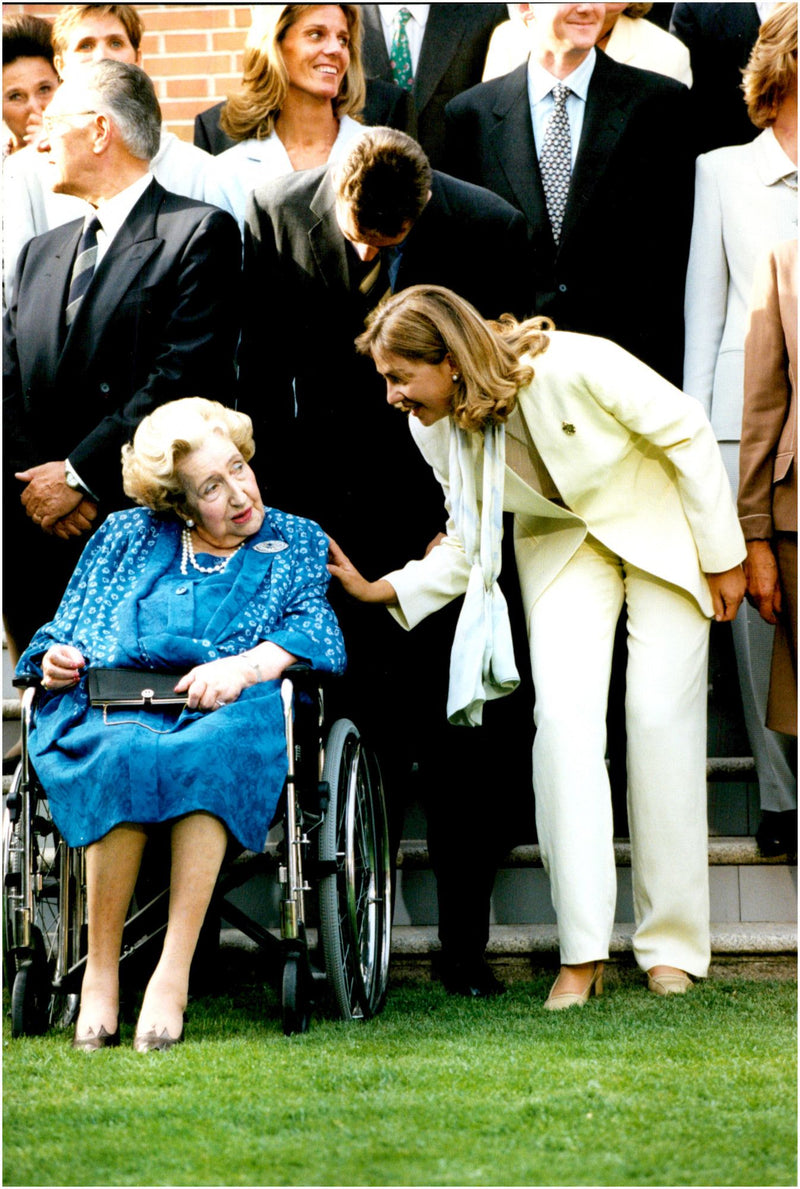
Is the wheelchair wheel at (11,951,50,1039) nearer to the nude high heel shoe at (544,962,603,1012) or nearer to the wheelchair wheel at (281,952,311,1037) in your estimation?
the wheelchair wheel at (281,952,311,1037)

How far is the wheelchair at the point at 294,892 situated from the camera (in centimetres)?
309

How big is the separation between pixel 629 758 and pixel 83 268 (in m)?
1.77

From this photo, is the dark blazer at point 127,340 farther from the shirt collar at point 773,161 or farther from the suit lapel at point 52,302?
the shirt collar at point 773,161

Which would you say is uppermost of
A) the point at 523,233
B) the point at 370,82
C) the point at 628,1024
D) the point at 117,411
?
the point at 370,82

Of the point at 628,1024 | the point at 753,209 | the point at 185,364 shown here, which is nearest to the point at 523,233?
the point at 753,209

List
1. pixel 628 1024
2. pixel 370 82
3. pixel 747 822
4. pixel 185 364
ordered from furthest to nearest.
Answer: pixel 370 82, pixel 747 822, pixel 185 364, pixel 628 1024

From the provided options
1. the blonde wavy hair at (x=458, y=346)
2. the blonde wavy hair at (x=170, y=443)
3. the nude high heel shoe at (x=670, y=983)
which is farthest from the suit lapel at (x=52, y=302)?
the nude high heel shoe at (x=670, y=983)

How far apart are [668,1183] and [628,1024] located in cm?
91

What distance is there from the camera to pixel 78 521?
12.5ft

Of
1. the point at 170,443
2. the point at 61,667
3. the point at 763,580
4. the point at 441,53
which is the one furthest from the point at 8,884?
the point at 441,53

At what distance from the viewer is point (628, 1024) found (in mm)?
3121

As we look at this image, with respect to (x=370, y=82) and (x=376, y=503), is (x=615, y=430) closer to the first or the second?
(x=376, y=503)

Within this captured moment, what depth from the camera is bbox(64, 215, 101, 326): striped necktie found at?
386cm

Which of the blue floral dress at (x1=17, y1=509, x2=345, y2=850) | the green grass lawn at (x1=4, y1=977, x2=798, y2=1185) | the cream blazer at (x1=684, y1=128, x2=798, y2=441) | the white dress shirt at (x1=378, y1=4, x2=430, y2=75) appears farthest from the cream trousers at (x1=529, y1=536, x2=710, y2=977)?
the white dress shirt at (x1=378, y1=4, x2=430, y2=75)
